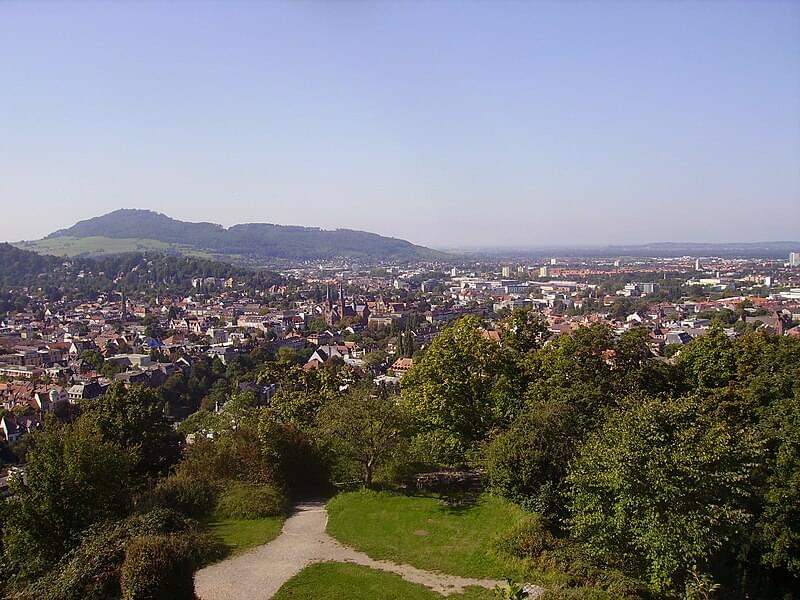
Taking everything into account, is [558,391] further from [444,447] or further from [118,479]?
[118,479]

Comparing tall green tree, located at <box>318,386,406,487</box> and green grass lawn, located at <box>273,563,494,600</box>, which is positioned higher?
tall green tree, located at <box>318,386,406,487</box>

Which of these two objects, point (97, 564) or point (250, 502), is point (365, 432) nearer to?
point (250, 502)

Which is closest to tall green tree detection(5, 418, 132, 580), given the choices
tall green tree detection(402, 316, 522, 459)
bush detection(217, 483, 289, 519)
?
bush detection(217, 483, 289, 519)

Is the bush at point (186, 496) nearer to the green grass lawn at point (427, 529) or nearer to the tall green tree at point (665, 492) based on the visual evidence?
the green grass lawn at point (427, 529)

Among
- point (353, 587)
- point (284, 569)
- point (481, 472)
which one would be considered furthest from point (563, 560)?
point (481, 472)

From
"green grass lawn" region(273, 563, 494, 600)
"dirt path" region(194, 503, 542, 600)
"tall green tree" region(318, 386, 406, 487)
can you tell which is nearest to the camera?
"green grass lawn" region(273, 563, 494, 600)

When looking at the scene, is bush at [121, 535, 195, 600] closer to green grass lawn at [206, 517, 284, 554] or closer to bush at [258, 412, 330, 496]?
green grass lawn at [206, 517, 284, 554]
